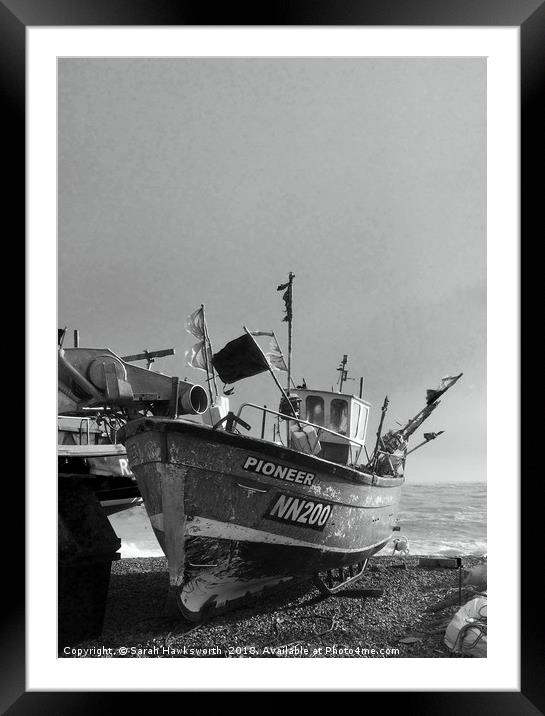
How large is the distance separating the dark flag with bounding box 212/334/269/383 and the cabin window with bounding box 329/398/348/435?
229cm

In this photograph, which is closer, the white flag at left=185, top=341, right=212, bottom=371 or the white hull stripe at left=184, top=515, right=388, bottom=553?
the white hull stripe at left=184, top=515, right=388, bottom=553

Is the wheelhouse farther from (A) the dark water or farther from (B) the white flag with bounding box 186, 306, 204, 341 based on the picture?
(B) the white flag with bounding box 186, 306, 204, 341

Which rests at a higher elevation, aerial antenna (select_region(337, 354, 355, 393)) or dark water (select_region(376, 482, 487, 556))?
aerial antenna (select_region(337, 354, 355, 393))

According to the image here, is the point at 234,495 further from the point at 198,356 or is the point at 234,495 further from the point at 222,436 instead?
the point at 198,356

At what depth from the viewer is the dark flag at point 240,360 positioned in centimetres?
448

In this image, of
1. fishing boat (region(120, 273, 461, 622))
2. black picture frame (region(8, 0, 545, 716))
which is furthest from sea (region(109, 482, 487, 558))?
fishing boat (region(120, 273, 461, 622))

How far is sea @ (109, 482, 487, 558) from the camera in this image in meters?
4.17

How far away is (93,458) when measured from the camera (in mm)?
5059
